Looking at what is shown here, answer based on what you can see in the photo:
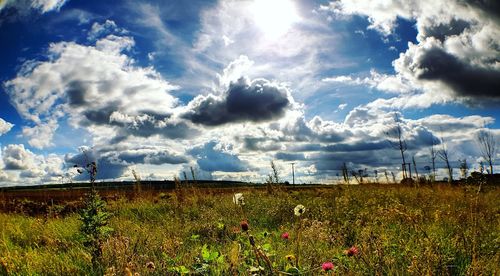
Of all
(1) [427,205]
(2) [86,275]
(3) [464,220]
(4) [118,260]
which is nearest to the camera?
(4) [118,260]

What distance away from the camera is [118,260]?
338 centimetres

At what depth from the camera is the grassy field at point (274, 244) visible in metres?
3.03

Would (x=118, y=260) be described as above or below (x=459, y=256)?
above

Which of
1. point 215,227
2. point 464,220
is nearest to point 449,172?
point 464,220

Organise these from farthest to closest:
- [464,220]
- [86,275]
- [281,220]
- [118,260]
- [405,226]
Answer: [281,220] → [464,220] → [405,226] → [86,275] → [118,260]

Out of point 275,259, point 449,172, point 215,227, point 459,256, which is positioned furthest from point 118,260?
point 449,172

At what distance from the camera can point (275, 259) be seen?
3.73 metres

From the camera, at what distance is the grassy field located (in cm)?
303

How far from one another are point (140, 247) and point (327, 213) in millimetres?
4144

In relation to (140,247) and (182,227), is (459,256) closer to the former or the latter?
(140,247)

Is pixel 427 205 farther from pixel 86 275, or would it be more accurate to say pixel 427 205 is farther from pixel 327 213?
pixel 86 275

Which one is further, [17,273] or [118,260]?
[17,273]

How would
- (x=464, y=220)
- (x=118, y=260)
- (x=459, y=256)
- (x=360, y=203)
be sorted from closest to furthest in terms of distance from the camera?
(x=118, y=260) < (x=459, y=256) < (x=464, y=220) < (x=360, y=203)

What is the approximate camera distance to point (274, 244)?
4559 millimetres
